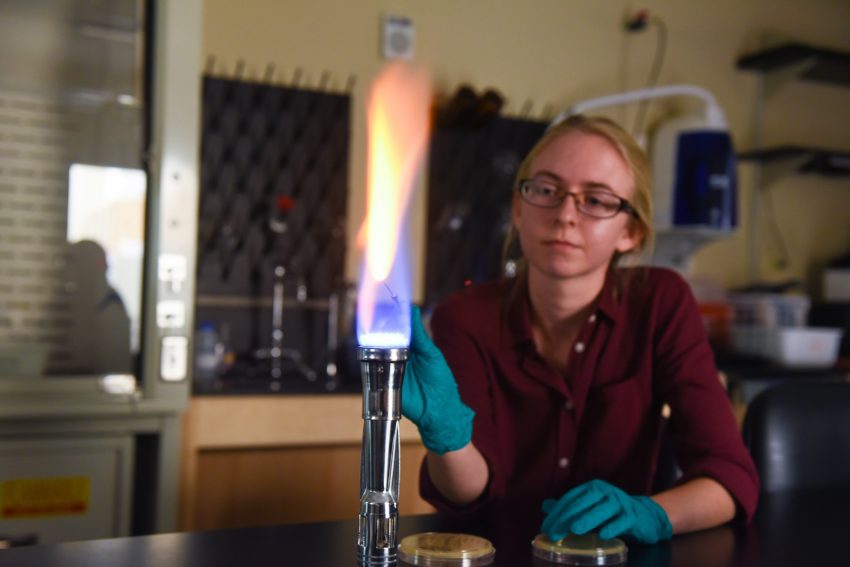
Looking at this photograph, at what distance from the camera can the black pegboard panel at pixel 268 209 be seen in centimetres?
264

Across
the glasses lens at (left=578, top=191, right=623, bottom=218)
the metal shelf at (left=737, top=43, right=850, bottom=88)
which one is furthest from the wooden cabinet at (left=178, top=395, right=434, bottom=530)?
the metal shelf at (left=737, top=43, right=850, bottom=88)

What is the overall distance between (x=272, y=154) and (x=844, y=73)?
2.43 m

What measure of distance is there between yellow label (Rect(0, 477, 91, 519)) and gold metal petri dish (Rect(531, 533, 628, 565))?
141 cm

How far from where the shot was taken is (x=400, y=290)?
29.6 inches

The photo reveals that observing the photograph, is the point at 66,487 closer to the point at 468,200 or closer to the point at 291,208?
the point at 291,208

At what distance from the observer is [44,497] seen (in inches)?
74.1

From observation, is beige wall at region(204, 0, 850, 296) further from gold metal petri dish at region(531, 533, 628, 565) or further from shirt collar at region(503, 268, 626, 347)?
gold metal petri dish at region(531, 533, 628, 565)

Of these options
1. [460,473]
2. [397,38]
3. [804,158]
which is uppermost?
[397,38]

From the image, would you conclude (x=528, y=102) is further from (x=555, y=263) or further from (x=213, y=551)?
(x=213, y=551)

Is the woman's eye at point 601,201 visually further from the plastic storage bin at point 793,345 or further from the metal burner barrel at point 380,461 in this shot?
the plastic storage bin at point 793,345

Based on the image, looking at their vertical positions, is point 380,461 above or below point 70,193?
below

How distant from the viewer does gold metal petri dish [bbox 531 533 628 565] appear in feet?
2.50

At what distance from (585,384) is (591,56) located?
87.7 inches

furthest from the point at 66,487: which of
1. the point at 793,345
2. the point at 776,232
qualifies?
the point at 776,232
